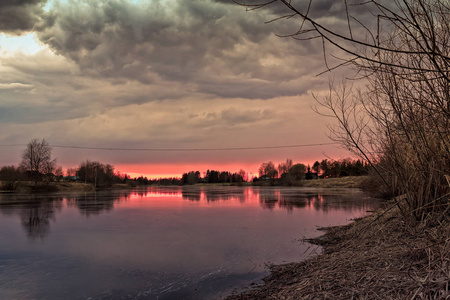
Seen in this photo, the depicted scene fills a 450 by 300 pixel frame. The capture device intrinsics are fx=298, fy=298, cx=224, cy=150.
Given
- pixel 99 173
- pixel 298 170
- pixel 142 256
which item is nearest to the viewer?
pixel 142 256

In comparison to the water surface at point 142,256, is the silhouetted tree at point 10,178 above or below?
above

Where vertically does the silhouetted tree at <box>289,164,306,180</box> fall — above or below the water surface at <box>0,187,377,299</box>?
above

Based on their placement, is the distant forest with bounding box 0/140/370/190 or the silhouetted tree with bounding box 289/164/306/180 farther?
the silhouetted tree with bounding box 289/164/306/180

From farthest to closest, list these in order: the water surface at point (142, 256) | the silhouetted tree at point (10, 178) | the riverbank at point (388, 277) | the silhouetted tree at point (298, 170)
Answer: the silhouetted tree at point (298, 170) → the silhouetted tree at point (10, 178) → the water surface at point (142, 256) → the riverbank at point (388, 277)

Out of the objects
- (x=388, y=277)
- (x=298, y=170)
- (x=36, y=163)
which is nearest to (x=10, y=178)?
(x=36, y=163)

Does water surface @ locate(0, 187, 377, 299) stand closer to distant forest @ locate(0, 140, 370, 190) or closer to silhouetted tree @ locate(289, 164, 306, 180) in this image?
distant forest @ locate(0, 140, 370, 190)

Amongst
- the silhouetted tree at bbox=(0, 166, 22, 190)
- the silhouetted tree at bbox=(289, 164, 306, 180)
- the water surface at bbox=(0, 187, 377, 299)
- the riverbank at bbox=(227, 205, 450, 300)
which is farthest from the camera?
the silhouetted tree at bbox=(289, 164, 306, 180)

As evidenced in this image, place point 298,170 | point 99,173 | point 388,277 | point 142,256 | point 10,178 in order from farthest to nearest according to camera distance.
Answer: point 298,170 → point 99,173 → point 10,178 → point 142,256 → point 388,277

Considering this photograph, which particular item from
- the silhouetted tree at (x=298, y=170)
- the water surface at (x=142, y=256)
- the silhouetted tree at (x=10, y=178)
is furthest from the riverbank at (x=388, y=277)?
the silhouetted tree at (x=298, y=170)

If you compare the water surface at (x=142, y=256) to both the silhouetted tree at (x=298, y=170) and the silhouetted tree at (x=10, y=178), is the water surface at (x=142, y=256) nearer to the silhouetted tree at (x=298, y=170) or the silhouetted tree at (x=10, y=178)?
the silhouetted tree at (x=10, y=178)

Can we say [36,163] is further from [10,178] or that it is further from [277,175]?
[277,175]

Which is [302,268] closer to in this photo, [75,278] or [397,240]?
[397,240]

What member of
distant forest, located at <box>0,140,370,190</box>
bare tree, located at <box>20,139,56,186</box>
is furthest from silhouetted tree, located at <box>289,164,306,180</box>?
bare tree, located at <box>20,139,56,186</box>

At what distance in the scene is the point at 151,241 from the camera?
399 inches
